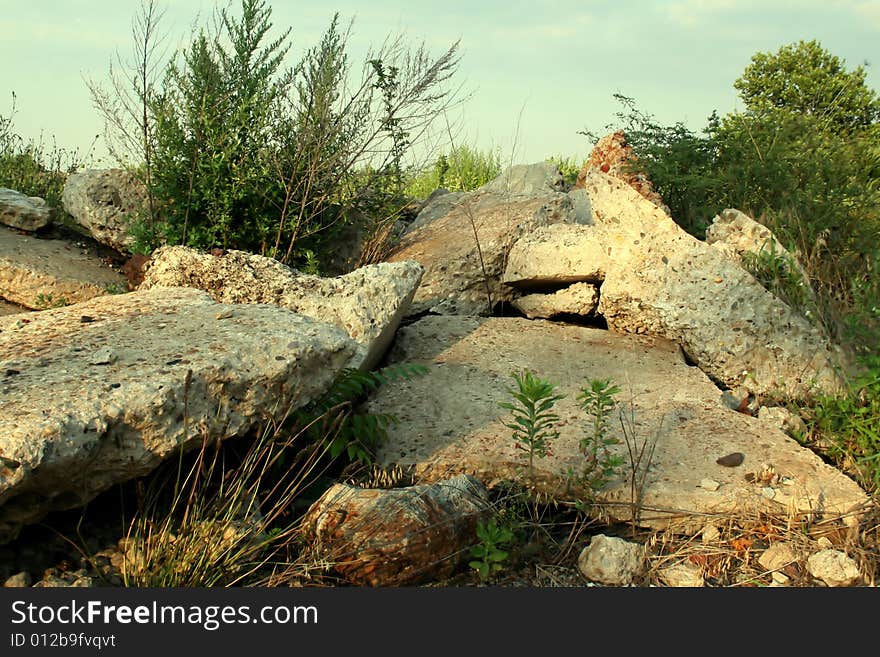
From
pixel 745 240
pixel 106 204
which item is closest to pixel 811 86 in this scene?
pixel 745 240

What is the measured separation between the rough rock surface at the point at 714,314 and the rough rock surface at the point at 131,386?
8.52 ft

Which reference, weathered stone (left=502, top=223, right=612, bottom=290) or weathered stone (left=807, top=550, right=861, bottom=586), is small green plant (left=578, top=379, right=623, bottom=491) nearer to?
weathered stone (left=807, top=550, right=861, bottom=586)

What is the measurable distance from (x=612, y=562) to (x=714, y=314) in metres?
2.33

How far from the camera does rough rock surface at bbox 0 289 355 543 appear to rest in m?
3.41

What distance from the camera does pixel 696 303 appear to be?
19.0 ft

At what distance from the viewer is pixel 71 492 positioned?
12.1 feet

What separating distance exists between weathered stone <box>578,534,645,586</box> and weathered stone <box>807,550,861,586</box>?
0.78 m

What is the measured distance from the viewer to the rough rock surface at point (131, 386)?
3.41 metres

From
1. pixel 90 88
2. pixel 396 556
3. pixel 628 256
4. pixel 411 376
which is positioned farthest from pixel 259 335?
pixel 90 88

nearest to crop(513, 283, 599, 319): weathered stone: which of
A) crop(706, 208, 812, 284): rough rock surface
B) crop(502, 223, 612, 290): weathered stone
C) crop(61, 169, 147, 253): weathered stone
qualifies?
crop(502, 223, 612, 290): weathered stone

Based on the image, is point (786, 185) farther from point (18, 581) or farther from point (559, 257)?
point (18, 581)

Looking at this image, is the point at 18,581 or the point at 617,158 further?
the point at 617,158

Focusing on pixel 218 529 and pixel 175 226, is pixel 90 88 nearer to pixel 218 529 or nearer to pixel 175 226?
pixel 175 226

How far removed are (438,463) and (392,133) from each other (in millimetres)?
3898
